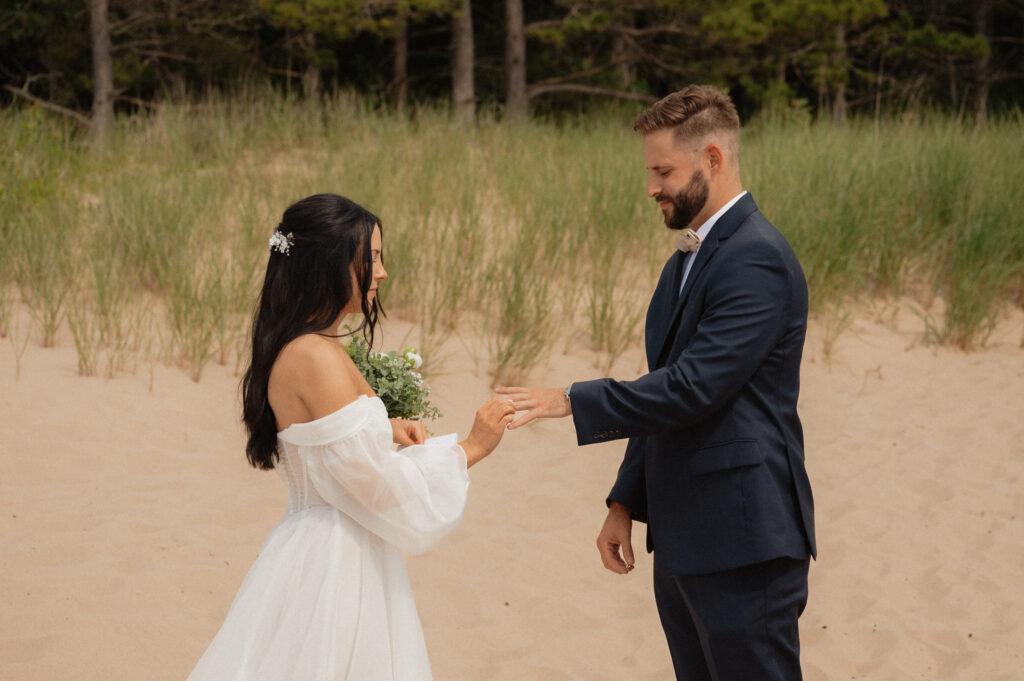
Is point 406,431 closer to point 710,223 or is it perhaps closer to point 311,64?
point 710,223

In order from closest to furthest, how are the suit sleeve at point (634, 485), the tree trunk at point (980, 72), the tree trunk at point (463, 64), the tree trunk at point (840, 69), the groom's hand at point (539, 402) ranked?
the groom's hand at point (539, 402), the suit sleeve at point (634, 485), the tree trunk at point (463, 64), the tree trunk at point (840, 69), the tree trunk at point (980, 72)

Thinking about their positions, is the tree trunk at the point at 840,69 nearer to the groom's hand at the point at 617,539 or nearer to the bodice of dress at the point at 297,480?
the groom's hand at the point at 617,539

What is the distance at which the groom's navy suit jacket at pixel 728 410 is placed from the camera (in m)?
2.29

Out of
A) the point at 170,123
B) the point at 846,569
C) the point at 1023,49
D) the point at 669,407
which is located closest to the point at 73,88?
the point at 170,123

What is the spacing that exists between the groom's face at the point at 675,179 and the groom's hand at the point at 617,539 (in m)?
0.85

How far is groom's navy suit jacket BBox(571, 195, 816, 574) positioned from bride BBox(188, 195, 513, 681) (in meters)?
0.47

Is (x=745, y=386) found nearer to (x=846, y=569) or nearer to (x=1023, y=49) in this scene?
(x=846, y=569)

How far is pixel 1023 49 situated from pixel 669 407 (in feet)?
74.0

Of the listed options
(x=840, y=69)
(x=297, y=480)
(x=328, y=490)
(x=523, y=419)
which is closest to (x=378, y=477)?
(x=328, y=490)

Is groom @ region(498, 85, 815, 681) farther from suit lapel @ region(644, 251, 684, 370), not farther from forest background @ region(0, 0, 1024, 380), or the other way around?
forest background @ region(0, 0, 1024, 380)

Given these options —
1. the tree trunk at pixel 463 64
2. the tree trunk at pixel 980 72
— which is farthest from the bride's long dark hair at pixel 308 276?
the tree trunk at pixel 980 72

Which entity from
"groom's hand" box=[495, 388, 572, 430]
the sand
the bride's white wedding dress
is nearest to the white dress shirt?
"groom's hand" box=[495, 388, 572, 430]

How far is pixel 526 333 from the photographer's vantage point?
6.37 meters

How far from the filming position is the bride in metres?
2.27
